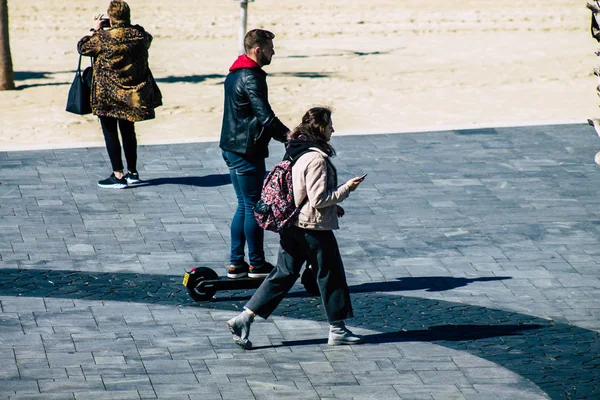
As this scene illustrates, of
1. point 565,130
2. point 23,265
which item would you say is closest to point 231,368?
point 23,265

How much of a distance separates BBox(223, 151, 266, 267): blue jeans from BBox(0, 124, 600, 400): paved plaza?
0.99 feet

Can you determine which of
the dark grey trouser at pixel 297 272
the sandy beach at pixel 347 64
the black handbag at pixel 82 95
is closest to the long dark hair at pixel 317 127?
the dark grey trouser at pixel 297 272

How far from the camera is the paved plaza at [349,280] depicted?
6469mm

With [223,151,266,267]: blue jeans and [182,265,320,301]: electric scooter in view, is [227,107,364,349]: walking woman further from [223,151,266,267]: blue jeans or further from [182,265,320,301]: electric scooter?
[223,151,266,267]: blue jeans

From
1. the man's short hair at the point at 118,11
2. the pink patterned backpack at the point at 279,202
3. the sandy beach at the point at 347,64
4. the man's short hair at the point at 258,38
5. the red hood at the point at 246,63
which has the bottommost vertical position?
the sandy beach at the point at 347,64

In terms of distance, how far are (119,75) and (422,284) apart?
3961 mm

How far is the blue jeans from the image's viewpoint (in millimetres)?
7914

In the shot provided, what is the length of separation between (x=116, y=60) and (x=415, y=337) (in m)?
4.71

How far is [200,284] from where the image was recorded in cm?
766

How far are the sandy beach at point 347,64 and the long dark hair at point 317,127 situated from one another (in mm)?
6299

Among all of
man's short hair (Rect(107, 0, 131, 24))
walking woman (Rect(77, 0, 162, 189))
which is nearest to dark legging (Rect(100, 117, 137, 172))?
walking woman (Rect(77, 0, 162, 189))

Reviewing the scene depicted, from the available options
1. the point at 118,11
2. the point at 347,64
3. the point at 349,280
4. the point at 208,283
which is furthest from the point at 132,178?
the point at 347,64

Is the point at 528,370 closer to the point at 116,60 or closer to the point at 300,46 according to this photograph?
the point at 116,60

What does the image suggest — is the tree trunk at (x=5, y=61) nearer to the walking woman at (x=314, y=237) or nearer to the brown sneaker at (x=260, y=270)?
the brown sneaker at (x=260, y=270)
